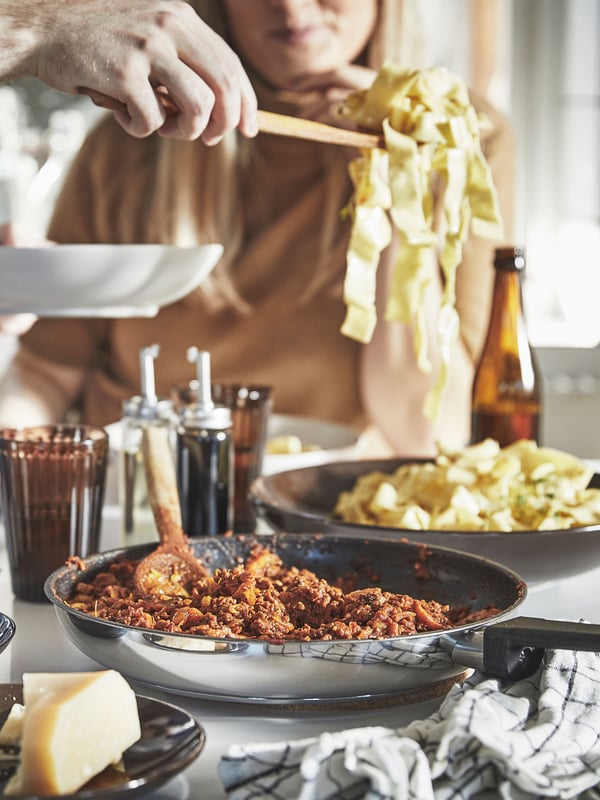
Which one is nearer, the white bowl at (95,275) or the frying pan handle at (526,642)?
the frying pan handle at (526,642)

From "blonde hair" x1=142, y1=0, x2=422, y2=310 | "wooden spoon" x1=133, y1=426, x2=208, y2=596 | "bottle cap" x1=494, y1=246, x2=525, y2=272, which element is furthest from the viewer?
"blonde hair" x1=142, y1=0, x2=422, y2=310

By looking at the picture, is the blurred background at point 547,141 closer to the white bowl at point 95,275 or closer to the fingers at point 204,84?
the white bowl at point 95,275

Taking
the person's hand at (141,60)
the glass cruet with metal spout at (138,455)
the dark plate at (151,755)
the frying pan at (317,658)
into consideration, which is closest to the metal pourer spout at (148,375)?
the glass cruet with metal spout at (138,455)

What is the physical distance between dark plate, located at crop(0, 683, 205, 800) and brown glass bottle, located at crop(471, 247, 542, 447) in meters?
0.92

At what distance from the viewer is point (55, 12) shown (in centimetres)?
98

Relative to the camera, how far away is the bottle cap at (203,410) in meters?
1.08

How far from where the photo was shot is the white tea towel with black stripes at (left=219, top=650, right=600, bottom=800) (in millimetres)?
531

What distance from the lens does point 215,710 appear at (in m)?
0.71

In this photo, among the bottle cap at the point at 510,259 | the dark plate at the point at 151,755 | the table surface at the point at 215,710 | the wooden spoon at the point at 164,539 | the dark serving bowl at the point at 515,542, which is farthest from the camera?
the bottle cap at the point at 510,259

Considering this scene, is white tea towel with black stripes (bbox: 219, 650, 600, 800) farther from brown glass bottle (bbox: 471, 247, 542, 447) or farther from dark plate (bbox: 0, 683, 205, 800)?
brown glass bottle (bbox: 471, 247, 542, 447)

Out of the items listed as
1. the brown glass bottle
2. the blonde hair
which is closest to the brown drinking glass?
the brown glass bottle

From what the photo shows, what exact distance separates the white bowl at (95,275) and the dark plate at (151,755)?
622 mm

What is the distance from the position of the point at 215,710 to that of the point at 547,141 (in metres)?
3.12

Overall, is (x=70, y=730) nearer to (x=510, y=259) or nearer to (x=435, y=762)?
(x=435, y=762)
